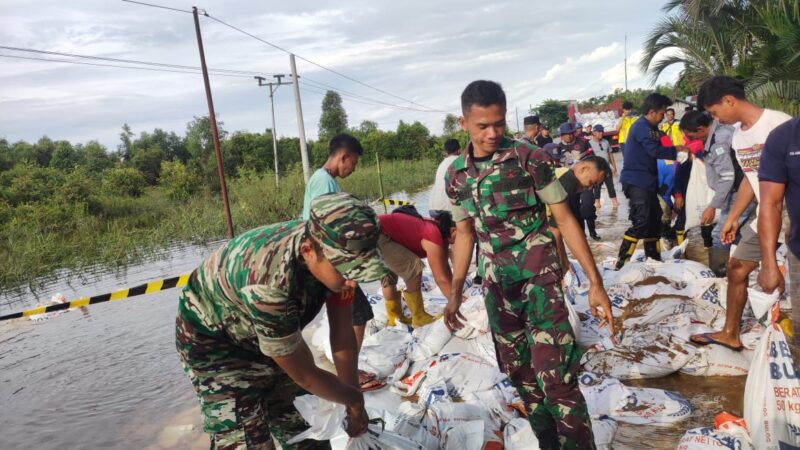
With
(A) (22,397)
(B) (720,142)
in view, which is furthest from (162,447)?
(B) (720,142)

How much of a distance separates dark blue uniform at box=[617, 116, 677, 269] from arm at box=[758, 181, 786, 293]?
8.15 feet

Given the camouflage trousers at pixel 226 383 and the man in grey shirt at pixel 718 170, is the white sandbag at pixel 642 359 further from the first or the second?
the camouflage trousers at pixel 226 383

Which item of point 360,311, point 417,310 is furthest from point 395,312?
point 360,311

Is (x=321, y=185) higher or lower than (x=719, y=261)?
higher

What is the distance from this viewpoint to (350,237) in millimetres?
1226

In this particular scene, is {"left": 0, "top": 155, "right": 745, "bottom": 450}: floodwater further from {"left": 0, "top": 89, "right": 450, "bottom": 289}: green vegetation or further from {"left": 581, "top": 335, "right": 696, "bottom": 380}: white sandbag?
{"left": 0, "top": 89, "right": 450, "bottom": 289}: green vegetation

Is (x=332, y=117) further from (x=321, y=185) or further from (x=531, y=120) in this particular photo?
→ (x=321, y=185)

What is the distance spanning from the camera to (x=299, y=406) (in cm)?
182

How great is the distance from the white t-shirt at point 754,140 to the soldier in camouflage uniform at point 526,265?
3.87 feet

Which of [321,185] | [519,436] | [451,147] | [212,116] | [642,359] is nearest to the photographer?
[519,436]

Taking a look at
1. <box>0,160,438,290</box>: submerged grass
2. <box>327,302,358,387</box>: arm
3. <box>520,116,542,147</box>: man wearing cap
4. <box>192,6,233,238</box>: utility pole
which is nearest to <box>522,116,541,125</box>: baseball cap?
<box>520,116,542,147</box>: man wearing cap

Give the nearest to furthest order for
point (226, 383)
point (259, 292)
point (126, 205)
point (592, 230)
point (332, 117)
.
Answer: point (259, 292), point (226, 383), point (592, 230), point (126, 205), point (332, 117)

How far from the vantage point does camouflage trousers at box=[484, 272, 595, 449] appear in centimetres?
202

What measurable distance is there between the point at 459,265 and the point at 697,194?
3735 mm
